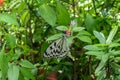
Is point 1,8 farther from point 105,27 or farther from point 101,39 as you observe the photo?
point 101,39

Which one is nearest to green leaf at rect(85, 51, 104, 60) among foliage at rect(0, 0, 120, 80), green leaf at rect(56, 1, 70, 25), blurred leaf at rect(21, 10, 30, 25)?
foliage at rect(0, 0, 120, 80)

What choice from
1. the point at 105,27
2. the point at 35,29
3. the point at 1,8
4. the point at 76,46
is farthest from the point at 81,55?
the point at 1,8

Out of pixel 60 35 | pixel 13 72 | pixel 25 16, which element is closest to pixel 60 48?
pixel 60 35

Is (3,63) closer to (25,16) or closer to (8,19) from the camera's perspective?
(8,19)

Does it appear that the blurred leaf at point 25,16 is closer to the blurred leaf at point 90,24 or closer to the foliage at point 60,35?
the foliage at point 60,35

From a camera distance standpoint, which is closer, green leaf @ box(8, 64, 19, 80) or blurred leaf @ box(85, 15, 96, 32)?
green leaf @ box(8, 64, 19, 80)

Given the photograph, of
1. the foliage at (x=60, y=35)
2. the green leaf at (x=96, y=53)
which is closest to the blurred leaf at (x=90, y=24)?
the foliage at (x=60, y=35)

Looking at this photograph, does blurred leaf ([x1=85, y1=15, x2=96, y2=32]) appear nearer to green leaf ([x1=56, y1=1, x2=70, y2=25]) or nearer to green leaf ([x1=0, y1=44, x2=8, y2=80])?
green leaf ([x1=56, y1=1, x2=70, y2=25])
